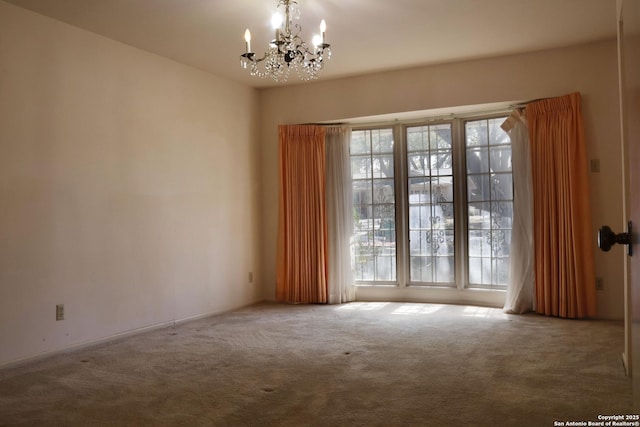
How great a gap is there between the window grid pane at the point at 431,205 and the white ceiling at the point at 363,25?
1.04 meters

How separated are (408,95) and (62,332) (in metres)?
4.25

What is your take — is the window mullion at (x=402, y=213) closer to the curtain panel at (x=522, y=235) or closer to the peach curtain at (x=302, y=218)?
the peach curtain at (x=302, y=218)

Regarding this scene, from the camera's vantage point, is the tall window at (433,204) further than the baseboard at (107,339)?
Yes

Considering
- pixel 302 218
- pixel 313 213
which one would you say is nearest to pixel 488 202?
pixel 313 213

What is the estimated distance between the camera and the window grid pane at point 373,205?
634 centimetres

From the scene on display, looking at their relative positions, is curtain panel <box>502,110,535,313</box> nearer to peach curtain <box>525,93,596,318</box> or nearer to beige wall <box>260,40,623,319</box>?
peach curtain <box>525,93,596,318</box>

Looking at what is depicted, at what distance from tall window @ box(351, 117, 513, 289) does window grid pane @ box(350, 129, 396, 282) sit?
12 millimetres

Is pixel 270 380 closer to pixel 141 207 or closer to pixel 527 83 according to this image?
pixel 141 207

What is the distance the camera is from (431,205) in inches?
241

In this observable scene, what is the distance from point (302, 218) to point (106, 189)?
2495 mm

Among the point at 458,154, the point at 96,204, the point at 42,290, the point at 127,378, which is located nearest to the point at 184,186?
the point at 96,204

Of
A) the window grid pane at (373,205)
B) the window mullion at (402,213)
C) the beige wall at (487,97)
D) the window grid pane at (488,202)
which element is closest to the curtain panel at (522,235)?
the window grid pane at (488,202)

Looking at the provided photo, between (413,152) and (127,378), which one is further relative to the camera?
(413,152)

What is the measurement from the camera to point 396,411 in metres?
2.77
